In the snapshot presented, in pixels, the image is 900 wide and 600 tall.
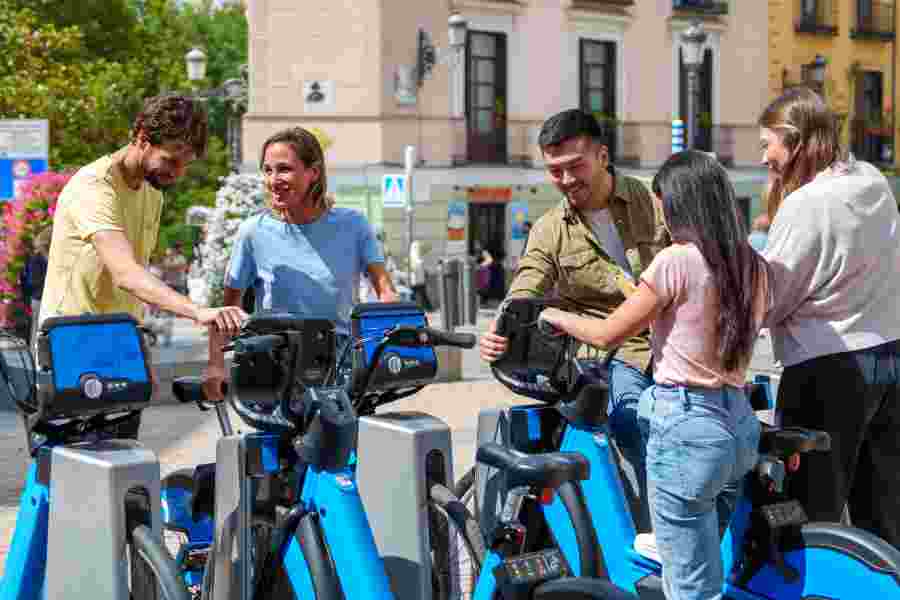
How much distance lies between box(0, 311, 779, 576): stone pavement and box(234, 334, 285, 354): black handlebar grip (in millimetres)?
3066

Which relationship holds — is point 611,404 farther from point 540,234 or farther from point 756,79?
point 756,79

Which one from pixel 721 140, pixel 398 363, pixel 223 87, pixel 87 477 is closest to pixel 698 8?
pixel 721 140

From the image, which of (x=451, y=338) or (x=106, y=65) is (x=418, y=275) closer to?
(x=106, y=65)

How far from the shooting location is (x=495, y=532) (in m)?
4.16

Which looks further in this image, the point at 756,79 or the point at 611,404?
the point at 756,79

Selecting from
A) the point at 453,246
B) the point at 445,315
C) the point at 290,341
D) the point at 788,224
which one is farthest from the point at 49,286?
the point at 453,246

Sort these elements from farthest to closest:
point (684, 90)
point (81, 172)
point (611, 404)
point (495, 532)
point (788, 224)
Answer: point (684, 90) → point (611, 404) → point (81, 172) → point (788, 224) → point (495, 532)

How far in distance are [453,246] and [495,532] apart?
95.7ft

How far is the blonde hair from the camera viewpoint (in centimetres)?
459

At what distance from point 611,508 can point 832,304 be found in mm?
963

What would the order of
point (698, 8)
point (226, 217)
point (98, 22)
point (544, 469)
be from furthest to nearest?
1. point (98, 22)
2. point (698, 8)
3. point (226, 217)
4. point (544, 469)

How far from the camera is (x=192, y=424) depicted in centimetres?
1225

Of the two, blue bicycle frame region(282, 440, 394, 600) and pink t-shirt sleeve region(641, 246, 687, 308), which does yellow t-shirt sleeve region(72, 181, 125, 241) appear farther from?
pink t-shirt sleeve region(641, 246, 687, 308)

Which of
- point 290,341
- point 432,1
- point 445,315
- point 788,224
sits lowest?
point 445,315
